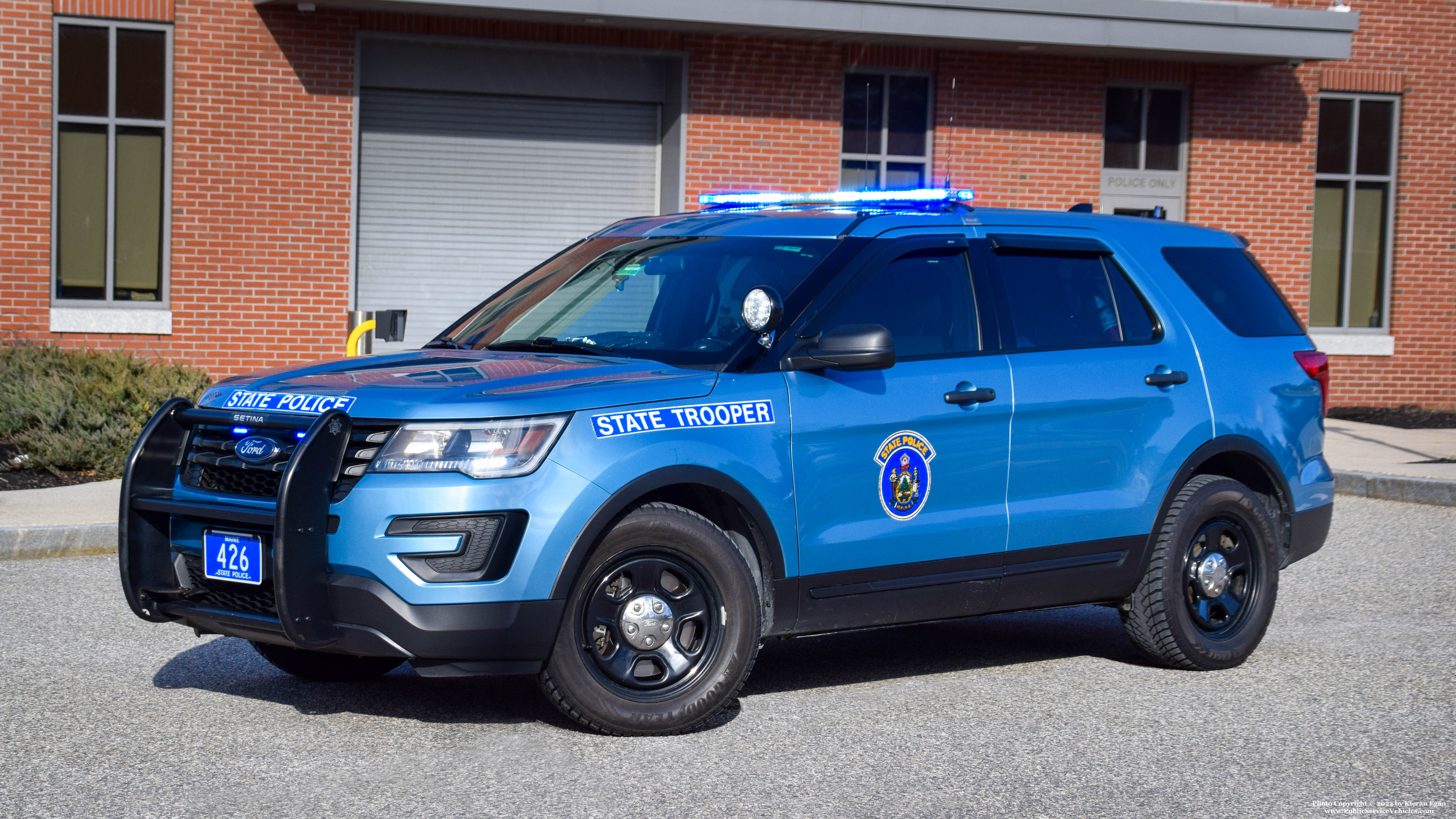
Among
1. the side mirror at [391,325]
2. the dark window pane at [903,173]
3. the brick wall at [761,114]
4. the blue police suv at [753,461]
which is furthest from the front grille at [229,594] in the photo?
the dark window pane at [903,173]

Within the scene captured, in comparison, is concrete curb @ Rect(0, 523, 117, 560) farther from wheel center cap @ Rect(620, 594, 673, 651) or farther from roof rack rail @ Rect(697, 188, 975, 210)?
wheel center cap @ Rect(620, 594, 673, 651)

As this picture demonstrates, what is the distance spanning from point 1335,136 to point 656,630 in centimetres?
1636

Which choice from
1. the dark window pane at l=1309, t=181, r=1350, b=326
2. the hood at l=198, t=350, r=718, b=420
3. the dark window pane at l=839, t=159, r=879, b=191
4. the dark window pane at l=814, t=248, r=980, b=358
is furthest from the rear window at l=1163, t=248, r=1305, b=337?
the dark window pane at l=1309, t=181, r=1350, b=326

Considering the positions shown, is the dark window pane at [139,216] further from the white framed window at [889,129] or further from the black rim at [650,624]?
the black rim at [650,624]

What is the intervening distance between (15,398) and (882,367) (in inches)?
355

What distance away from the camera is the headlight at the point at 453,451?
4.84 meters

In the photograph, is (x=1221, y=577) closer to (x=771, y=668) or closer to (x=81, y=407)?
(x=771, y=668)

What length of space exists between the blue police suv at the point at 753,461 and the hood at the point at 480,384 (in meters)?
0.02

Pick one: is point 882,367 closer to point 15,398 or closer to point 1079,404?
point 1079,404

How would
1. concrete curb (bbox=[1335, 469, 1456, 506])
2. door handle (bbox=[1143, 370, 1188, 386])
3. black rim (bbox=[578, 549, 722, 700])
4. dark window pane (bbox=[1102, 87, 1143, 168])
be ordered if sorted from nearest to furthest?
black rim (bbox=[578, 549, 722, 700]), door handle (bbox=[1143, 370, 1188, 386]), concrete curb (bbox=[1335, 469, 1456, 506]), dark window pane (bbox=[1102, 87, 1143, 168])

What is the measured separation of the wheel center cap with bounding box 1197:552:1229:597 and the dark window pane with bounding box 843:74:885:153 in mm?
10918

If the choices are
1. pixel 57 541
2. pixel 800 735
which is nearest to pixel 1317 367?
pixel 800 735

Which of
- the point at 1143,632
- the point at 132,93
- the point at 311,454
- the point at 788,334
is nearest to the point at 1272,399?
the point at 1143,632

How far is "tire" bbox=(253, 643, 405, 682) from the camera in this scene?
6012 millimetres
